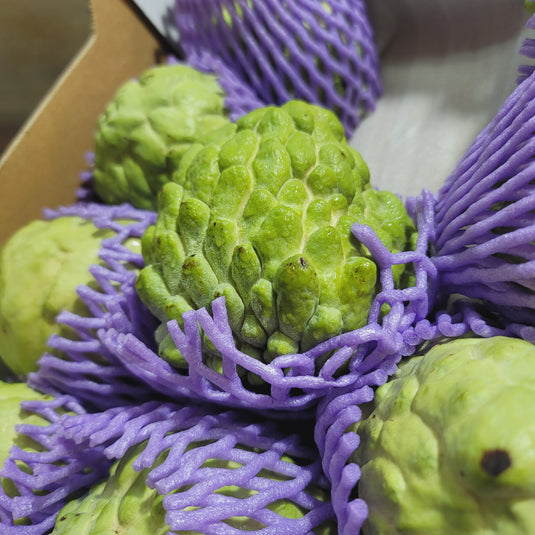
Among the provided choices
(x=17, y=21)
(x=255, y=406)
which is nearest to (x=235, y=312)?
(x=255, y=406)

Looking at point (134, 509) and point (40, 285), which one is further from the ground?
point (40, 285)

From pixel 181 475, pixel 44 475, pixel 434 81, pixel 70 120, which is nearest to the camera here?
pixel 181 475

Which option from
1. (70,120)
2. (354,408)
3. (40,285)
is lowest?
(354,408)

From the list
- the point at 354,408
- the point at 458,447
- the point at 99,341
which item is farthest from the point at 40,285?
the point at 458,447

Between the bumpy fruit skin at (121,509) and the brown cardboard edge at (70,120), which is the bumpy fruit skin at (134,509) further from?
the brown cardboard edge at (70,120)

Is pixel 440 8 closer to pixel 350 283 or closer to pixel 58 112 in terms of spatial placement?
pixel 350 283

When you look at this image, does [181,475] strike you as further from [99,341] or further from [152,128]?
[152,128]

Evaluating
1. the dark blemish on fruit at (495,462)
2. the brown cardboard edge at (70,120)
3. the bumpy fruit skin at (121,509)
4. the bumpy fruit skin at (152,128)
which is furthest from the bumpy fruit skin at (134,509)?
the brown cardboard edge at (70,120)
